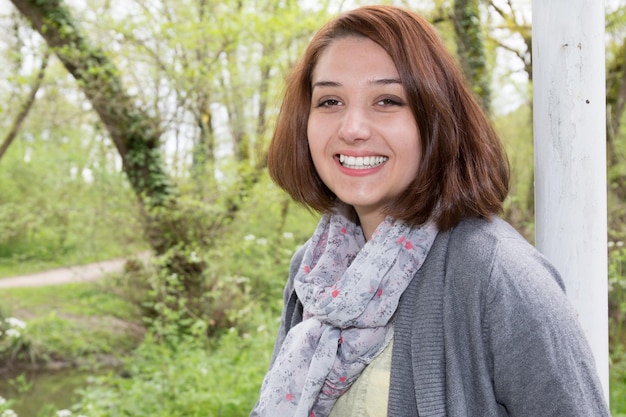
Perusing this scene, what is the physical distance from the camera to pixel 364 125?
1550mm

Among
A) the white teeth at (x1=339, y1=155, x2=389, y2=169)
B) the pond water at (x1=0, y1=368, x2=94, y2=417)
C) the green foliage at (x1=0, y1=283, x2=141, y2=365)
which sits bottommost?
the pond water at (x1=0, y1=368, x2=94, y2=417)

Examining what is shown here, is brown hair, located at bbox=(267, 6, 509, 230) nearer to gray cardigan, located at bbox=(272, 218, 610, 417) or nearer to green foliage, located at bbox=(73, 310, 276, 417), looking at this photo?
gray cardigan, located at bbox=(272, 218, 610, 417)

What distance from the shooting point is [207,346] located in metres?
5.87

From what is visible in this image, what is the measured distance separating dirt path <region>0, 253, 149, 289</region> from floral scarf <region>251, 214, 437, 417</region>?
551 cm

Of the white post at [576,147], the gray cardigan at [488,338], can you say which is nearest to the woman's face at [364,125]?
the gray cardigan at [488,338]

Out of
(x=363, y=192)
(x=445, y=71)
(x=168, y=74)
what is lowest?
(x=363, y=192)

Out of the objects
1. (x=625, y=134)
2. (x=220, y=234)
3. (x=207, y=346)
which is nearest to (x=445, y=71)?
(x=207, y=346)

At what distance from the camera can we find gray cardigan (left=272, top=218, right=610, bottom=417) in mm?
1191

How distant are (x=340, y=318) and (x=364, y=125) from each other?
1.58ft

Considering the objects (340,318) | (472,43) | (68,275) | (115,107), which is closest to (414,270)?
(340,318)

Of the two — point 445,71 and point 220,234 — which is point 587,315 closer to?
point 445,71

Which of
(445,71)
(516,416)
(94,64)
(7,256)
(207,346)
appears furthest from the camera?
(7,256)

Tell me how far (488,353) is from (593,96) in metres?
0.69

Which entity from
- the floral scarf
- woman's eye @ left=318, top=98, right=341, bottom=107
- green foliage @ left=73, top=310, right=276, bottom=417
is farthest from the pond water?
woman's eye @ left=318, top=98, right=341, bottom=107
